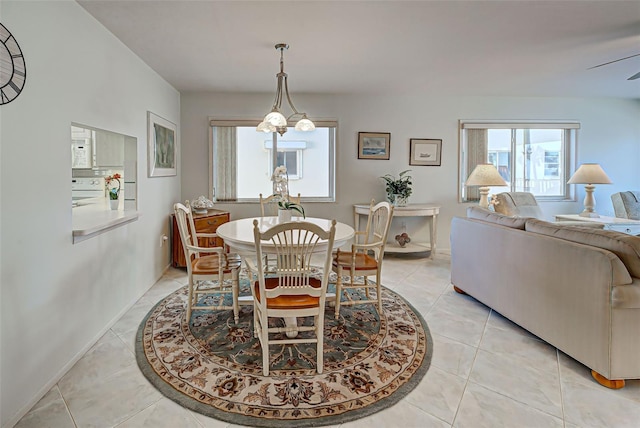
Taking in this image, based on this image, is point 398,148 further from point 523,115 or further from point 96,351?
point 96,351

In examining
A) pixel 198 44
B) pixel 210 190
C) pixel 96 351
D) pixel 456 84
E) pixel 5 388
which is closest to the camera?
pixel 5 388

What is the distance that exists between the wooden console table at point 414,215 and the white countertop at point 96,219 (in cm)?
287

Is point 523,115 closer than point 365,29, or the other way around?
point 365,29

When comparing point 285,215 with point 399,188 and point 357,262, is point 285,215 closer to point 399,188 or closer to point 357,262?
point 357,262

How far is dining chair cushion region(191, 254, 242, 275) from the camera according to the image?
2785 millimetres

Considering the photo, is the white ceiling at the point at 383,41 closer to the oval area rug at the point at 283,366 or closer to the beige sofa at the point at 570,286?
the beige sofa at the point at 570,286

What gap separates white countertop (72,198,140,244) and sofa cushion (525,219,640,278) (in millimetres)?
3171

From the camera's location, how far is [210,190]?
5.02 meters

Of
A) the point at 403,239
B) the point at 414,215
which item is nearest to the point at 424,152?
the point at 414,215

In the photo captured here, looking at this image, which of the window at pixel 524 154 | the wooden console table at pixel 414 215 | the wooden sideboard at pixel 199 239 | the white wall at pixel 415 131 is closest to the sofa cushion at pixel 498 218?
the wooden console table at pixel 414 215

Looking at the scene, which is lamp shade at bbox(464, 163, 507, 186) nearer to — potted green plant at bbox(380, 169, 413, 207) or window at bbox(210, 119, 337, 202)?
potted green plant at bbox(380, 169, 413, 207)

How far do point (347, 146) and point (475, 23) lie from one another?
2.65m

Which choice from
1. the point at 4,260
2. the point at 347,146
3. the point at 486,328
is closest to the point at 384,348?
the point at 486,328

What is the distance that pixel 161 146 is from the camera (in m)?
4.07
